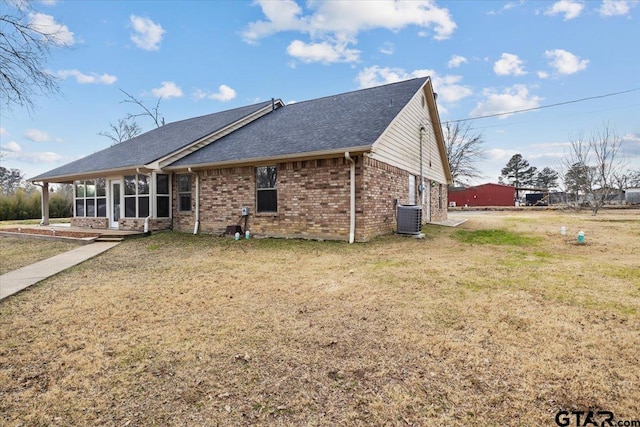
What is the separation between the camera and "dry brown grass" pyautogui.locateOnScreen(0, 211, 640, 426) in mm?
2197

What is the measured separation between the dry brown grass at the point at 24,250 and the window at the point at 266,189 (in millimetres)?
5645

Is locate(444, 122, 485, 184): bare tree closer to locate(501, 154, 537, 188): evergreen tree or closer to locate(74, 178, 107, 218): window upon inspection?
locate(74, 178, 107, 218): window

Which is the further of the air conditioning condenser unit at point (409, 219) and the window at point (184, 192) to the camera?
the window at point (184, 192)

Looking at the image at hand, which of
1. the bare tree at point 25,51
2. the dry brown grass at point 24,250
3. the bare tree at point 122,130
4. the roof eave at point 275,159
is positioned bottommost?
the dry brown grass at point 24,250

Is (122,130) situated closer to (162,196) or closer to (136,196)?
(136,196)

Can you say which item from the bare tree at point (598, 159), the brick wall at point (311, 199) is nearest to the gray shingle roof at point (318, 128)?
the brick wall at point (311, 199)

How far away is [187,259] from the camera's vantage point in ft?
25.1

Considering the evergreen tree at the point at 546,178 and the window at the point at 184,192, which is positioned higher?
the evergreen tree at the point at 546,178

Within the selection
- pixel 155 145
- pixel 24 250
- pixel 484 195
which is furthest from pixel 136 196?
pixel 484 195

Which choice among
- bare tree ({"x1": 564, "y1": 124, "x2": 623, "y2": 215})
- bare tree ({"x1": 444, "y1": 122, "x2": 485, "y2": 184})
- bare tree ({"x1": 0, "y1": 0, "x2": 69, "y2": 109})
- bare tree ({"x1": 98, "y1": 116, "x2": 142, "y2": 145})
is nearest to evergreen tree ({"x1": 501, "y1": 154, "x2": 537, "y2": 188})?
bare tree ({"x1": 444, "y1": 122, "x2": 485, "y2": 184})

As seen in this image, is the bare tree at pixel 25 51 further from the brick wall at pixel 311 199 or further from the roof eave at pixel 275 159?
the brick wall at pixel 311 199

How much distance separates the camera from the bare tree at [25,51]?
493cm

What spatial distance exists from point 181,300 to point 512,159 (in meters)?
69.3

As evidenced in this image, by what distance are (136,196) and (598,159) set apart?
26.4 m
